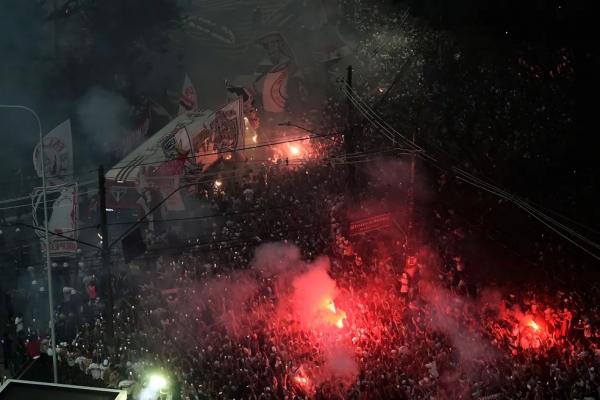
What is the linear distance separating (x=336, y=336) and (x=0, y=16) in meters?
20.4

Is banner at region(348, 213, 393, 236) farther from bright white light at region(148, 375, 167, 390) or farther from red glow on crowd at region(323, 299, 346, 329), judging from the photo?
bright white light at region(148, 375, 167, 390)

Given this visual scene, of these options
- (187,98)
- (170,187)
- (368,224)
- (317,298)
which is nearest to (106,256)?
(170,187)

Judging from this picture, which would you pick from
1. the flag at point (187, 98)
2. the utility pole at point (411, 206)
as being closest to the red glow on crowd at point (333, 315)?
the utility pole at point (411, 206)

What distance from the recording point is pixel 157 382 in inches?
437

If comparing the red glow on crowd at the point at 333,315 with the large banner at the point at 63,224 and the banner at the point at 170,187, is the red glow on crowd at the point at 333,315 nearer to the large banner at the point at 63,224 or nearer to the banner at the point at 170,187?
the banner at the point at 170,187

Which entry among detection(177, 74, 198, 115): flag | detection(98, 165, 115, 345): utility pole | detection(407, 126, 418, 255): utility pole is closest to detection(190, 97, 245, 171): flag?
detection(177, 74, 198, 115): flag

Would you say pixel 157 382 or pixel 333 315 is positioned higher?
pixel 333 315

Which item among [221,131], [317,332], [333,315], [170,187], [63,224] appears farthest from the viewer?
[221,131]

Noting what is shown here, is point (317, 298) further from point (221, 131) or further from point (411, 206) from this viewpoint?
point (221, 131)

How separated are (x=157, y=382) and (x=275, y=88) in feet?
41.2

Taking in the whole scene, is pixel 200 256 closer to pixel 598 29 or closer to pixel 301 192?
pixel 301 192

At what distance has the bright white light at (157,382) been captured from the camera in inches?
435

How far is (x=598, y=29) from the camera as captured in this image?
1493 cm

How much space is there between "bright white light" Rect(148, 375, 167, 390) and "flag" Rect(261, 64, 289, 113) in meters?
12.1
